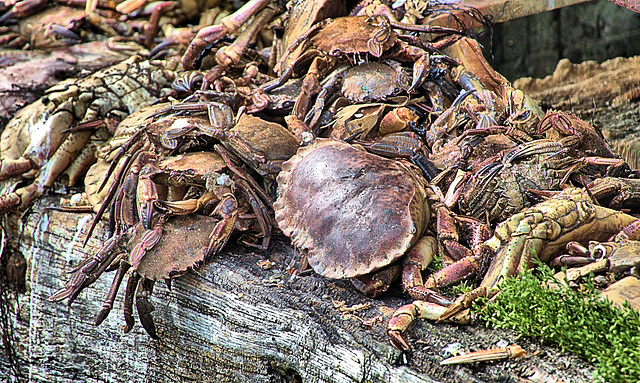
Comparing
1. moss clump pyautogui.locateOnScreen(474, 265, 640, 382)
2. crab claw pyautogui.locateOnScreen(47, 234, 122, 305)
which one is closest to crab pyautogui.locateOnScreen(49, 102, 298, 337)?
crab claw pyautogui.locateOnScreen(47, 234, 122, 305)

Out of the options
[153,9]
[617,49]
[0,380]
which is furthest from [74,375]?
[617,49]

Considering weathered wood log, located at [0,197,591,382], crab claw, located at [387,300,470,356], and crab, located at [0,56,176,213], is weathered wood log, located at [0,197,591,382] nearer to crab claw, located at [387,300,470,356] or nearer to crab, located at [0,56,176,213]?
crab claw, located at [387,300,470,356]

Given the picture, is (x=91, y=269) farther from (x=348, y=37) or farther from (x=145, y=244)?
(x=348, y=37)

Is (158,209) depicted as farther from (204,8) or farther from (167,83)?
(204,8)

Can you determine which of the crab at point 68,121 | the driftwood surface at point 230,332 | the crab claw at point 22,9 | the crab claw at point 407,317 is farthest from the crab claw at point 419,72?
the crab claw at point 22,9

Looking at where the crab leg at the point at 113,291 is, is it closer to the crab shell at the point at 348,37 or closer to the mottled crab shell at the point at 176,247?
the mottled crab shell at the point at 176,247

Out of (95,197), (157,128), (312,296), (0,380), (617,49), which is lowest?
(0,380)
